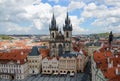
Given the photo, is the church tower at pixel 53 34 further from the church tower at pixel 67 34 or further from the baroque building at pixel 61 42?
the church tower at pixel 67 34

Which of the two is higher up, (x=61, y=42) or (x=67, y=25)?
(x=67, y=25)

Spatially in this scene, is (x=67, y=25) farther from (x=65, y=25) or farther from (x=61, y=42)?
(x=61, y=42)

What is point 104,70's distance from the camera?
6303cm

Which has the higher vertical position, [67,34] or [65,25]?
[65,25]

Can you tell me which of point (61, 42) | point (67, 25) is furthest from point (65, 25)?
point (61, 42)

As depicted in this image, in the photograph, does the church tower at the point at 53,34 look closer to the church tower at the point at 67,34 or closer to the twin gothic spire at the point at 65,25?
the twin gothic spire at the point at 65,25

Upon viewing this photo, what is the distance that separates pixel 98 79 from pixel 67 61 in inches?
1936

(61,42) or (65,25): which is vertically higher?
(65,25)

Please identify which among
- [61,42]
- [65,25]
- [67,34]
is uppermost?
[65,25]

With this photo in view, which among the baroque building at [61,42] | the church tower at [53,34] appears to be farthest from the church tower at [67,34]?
the church tower at [53,34]

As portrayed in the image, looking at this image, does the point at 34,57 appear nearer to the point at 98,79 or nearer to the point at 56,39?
the point at 56,39

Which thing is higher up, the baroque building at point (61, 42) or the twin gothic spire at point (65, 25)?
the twin gothic spire at point (65, 25)

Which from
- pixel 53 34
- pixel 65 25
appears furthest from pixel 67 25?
pixel 53 34

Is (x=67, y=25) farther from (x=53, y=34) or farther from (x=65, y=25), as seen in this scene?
(x=53, y=34)
